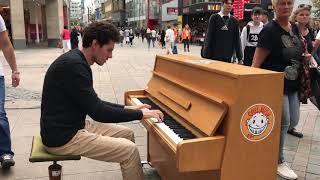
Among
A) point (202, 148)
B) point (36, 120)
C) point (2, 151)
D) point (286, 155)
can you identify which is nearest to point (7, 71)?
point (36, 120)

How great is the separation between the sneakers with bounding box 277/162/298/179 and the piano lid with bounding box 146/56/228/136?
145cm

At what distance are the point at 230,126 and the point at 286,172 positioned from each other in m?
1.75

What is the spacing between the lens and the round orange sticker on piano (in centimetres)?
271

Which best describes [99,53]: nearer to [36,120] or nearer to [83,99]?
[83,99]

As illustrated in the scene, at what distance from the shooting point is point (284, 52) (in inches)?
154

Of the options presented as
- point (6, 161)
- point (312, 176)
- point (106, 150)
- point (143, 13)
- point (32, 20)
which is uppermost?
point (143, 13)

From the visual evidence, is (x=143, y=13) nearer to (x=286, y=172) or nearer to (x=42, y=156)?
(x=286, y=172)

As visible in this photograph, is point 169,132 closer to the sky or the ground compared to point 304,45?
closer to the ground

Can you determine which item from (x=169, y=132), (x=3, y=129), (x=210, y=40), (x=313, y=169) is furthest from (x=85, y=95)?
(x=210, y=40)

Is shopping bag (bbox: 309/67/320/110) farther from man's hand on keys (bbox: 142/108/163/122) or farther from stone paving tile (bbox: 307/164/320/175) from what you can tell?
man's hand on keys (bbox: 142/108/163/122)

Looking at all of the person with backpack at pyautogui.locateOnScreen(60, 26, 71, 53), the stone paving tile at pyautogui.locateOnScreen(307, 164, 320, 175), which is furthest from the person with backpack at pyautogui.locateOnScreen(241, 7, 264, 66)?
the person with backpack at pyautogui.locateOnScreen(60, 26, 71, 53)

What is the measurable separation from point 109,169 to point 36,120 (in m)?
2.68

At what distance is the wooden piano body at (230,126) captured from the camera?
2650mm

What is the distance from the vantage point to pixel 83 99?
2.93 m
